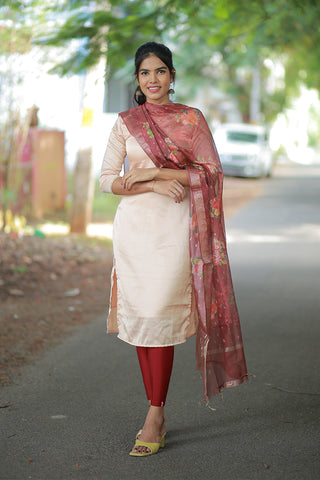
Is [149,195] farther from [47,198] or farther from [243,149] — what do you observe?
[243,149]

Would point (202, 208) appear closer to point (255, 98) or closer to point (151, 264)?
point (151, 264)

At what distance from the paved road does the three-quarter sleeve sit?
4.51ft

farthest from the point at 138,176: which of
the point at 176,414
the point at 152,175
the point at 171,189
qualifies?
the point at 176,414

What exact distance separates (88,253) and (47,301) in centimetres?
270

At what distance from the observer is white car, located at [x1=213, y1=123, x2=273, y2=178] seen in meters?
29.3

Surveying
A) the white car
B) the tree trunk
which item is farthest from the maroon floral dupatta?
the white car

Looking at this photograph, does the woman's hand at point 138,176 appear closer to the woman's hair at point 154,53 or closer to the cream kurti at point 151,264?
the cream kurti at point 151,264

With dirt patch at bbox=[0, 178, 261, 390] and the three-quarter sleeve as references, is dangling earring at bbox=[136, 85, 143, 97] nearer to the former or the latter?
the three-quarter sleeve

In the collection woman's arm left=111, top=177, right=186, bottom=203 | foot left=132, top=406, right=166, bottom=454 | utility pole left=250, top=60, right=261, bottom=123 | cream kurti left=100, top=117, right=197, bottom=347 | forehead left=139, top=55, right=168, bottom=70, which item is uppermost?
utility pole left=250, top=60, right=261, bottom=123

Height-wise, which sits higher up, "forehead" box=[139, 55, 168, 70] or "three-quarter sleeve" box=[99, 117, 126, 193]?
"forehead" box=[139, 55, 168, 70]

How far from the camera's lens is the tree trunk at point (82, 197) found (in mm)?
12297

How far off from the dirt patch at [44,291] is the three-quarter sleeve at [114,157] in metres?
1.81

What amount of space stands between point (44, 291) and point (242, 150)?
22.1 metres

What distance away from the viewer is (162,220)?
3801 mm
